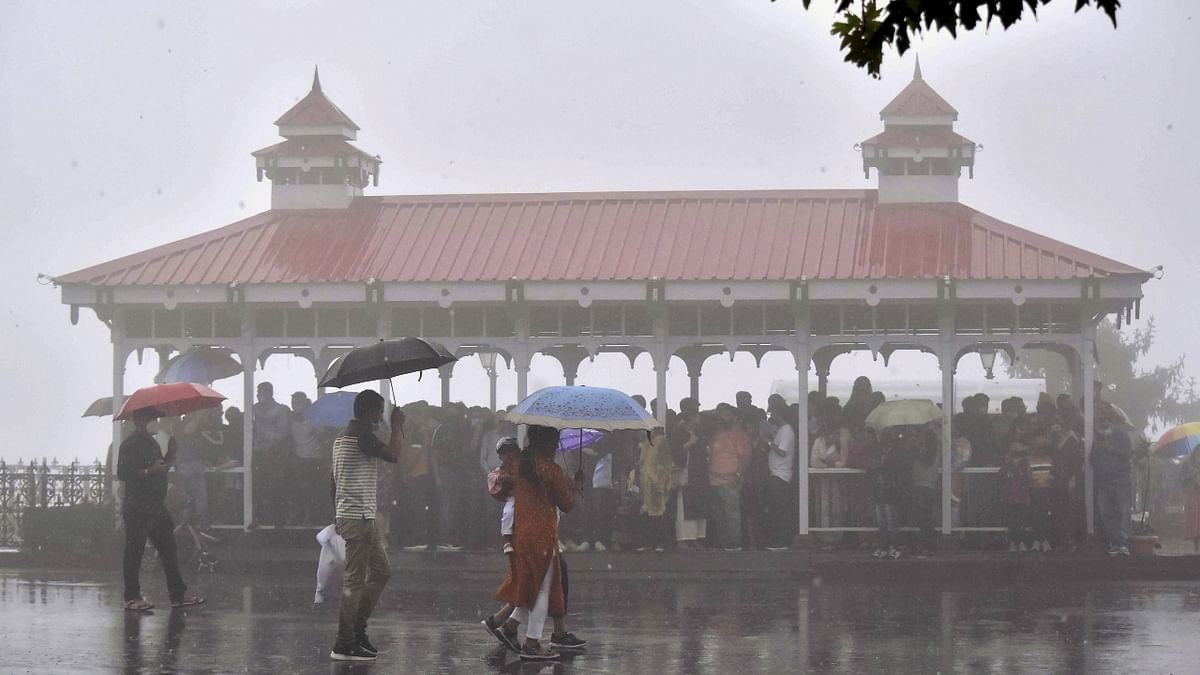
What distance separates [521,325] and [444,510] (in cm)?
247

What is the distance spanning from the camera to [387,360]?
14.4 metres

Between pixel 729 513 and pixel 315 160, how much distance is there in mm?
8688

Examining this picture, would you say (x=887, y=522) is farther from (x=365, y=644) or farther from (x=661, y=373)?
(x=365, y=644)

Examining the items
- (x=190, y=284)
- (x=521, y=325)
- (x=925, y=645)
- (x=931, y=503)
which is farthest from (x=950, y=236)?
Result: (x=925, y=645)

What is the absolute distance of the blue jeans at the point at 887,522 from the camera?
74.2ft

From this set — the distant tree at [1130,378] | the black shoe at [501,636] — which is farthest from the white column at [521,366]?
the distant tree at [1130,378]

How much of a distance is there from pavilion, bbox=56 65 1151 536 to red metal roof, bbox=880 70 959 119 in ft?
0.10

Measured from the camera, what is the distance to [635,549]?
2353 cm

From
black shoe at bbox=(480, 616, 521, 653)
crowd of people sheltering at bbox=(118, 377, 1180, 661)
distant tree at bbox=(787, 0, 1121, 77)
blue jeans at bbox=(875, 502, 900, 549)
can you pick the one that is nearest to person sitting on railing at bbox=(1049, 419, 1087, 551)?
crowd of people sheltering at bbox=(118, 377, 1180, 661)

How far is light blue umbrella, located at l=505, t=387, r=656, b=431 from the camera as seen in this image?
14.8 m

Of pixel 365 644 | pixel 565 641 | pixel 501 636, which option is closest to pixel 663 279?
pixel 565 641

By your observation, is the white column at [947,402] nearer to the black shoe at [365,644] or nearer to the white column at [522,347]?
the white column at [522,347]

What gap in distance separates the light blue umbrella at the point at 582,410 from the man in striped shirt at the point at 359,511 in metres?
1.45

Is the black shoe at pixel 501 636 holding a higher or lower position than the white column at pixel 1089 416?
lower
